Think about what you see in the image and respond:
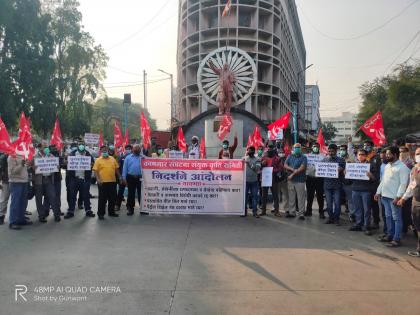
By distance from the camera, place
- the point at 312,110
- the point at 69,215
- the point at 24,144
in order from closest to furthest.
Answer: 1. the point at 24,144
2. the point at 69,215
3. the point at 312,110

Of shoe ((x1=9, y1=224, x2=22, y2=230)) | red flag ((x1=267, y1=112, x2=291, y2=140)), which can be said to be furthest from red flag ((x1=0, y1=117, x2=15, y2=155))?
red flag ((x1=267, y1=112, x2=291, y2=140))

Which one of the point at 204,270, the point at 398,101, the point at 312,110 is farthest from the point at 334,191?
the point at 312,110

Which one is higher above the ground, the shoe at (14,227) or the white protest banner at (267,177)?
the white protest banner at (267,177)

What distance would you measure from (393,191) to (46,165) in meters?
7.33

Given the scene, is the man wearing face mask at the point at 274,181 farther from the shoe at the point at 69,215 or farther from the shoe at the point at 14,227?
the shoe at the point at 14,227

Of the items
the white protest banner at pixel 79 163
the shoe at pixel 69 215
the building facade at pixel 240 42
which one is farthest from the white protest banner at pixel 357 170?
the building facade at pixel 240 42

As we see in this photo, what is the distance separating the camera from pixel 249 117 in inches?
1657

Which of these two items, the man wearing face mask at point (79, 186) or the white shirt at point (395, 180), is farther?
the man wearing face mask at point (79, 186)

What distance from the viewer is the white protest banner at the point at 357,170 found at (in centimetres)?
823

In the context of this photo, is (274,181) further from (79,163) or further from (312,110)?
(312,110)

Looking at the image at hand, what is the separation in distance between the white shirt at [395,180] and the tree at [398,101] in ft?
70.3

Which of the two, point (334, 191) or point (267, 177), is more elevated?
point (267, 177)

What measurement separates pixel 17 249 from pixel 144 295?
10.5ft

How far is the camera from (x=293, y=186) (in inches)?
385
